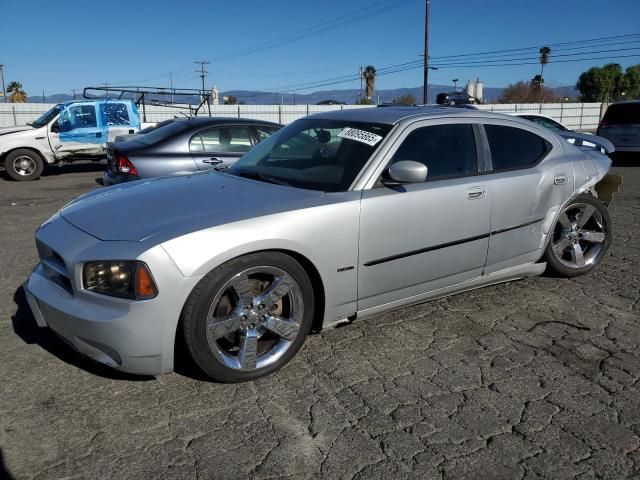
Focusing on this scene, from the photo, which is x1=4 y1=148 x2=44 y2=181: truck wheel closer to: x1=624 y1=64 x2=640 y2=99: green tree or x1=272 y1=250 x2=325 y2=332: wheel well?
x1=272 y1=250 x2=325 y2=332: wheel well

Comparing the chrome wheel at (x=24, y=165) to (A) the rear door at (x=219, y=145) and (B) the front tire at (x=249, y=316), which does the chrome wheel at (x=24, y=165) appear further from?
(B) the front tire at (x=249, y=316)

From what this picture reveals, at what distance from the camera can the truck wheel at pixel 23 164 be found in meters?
11.2

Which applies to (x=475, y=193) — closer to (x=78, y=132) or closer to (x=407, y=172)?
(x=407, y=172)

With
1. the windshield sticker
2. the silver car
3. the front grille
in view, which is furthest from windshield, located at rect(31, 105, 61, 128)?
the windshield sticker

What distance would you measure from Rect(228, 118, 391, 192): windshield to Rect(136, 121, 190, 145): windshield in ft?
11.4

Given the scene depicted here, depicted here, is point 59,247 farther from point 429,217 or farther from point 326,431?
point 429,217

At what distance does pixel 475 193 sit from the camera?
12.0 ft

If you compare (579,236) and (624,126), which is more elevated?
(624,126)

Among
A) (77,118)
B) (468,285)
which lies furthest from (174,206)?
(77,118)

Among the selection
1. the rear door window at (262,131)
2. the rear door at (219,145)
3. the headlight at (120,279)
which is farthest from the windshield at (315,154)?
the rear door window at (262,131)

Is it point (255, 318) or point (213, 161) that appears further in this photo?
point (213, 161)

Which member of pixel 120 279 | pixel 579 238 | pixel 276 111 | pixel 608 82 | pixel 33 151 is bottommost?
pixel 579 238

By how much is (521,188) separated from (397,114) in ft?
3.63

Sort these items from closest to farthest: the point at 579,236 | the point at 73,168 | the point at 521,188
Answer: the point at 521,188 → the point at 579,236 → the point at 73,168
